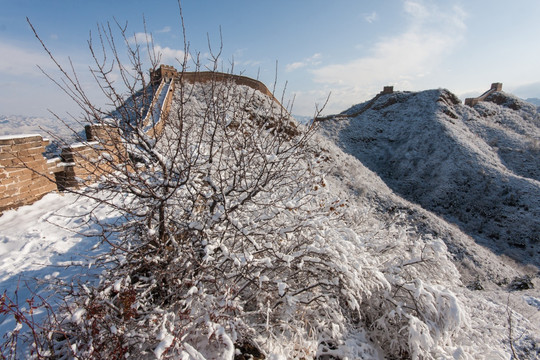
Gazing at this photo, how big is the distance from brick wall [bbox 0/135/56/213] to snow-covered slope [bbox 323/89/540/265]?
20.0m

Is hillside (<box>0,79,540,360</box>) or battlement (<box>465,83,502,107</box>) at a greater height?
battlement (<box>465,83,502,107</box>)

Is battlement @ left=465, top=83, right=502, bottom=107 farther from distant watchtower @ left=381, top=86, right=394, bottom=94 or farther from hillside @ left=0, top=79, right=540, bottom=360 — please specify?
hillside @ left=0, top=79, right=540, bottom=360

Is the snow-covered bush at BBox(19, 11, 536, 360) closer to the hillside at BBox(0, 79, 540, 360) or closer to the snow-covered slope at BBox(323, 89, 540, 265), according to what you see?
the hillside at BBox(0, 79, 540, 360)

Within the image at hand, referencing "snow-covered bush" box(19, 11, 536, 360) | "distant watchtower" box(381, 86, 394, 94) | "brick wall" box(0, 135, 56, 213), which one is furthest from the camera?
"distant watchtower" box(381, 86, 394, 94)

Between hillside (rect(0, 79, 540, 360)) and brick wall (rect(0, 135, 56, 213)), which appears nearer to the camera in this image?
hillside (rect(0, 79, 540, 360))

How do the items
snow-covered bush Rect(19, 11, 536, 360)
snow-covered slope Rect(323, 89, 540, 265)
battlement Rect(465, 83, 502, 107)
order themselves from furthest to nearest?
battlement Rect(465, 83, 502, 107) → snow-covered slope Rect(323, 89, 540, 265) → snow-covered bush Rect(19, 11, 536, 360)

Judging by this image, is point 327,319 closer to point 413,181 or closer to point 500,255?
point 500,255

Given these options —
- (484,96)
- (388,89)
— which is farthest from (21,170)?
(484,96)

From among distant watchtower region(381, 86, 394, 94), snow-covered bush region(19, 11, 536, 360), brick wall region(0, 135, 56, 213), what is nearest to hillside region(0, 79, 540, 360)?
snow-covered bush region(19, 11, 536, 360)

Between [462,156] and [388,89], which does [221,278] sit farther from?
[388,89]

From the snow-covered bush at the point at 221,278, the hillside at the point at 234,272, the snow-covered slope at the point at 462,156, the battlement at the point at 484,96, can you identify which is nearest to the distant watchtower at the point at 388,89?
the snow-covered slope at the point at 462,156

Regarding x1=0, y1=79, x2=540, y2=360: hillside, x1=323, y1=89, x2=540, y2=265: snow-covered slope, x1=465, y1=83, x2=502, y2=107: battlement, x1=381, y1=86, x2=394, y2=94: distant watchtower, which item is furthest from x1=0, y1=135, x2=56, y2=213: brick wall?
x1=465, y1=83, x2=502, y2=107: battlement

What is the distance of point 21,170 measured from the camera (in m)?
5.34

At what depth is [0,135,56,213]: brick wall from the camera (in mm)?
5062
